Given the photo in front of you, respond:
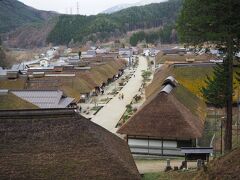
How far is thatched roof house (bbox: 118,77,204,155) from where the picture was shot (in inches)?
1165

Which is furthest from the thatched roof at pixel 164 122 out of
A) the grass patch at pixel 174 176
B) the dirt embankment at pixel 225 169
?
the dirt embankment at pixel 225 169

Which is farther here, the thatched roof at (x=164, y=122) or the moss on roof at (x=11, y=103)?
the moss on roof at (x=11, y=103)

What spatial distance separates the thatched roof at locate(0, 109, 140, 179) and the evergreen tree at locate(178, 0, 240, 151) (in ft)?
27.8

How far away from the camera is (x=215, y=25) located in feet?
74.7

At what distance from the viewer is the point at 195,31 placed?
2409 centimetres

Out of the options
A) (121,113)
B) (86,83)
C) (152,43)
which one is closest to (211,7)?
(121,113)

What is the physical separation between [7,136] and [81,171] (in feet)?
12.2

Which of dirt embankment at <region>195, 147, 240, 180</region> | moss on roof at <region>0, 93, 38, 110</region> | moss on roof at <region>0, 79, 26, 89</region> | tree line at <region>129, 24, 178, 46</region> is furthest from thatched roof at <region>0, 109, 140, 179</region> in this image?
tree line at <region>129, 24, 178, 46</region>

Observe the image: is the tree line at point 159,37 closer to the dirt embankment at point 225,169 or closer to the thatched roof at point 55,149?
the thatched roof at point 55,149

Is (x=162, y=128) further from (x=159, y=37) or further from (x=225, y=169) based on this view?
(x=159, y=37)

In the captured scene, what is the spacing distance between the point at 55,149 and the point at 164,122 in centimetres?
1325

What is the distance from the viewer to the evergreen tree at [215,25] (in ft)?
71.2

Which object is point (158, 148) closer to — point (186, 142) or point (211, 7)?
point (186, 142)

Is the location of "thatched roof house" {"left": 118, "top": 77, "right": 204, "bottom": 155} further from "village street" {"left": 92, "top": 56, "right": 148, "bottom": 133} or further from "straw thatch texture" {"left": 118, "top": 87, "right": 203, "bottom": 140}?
"village street" {"left": 92, "top": 56, "right": 148, "bottom": 133}
